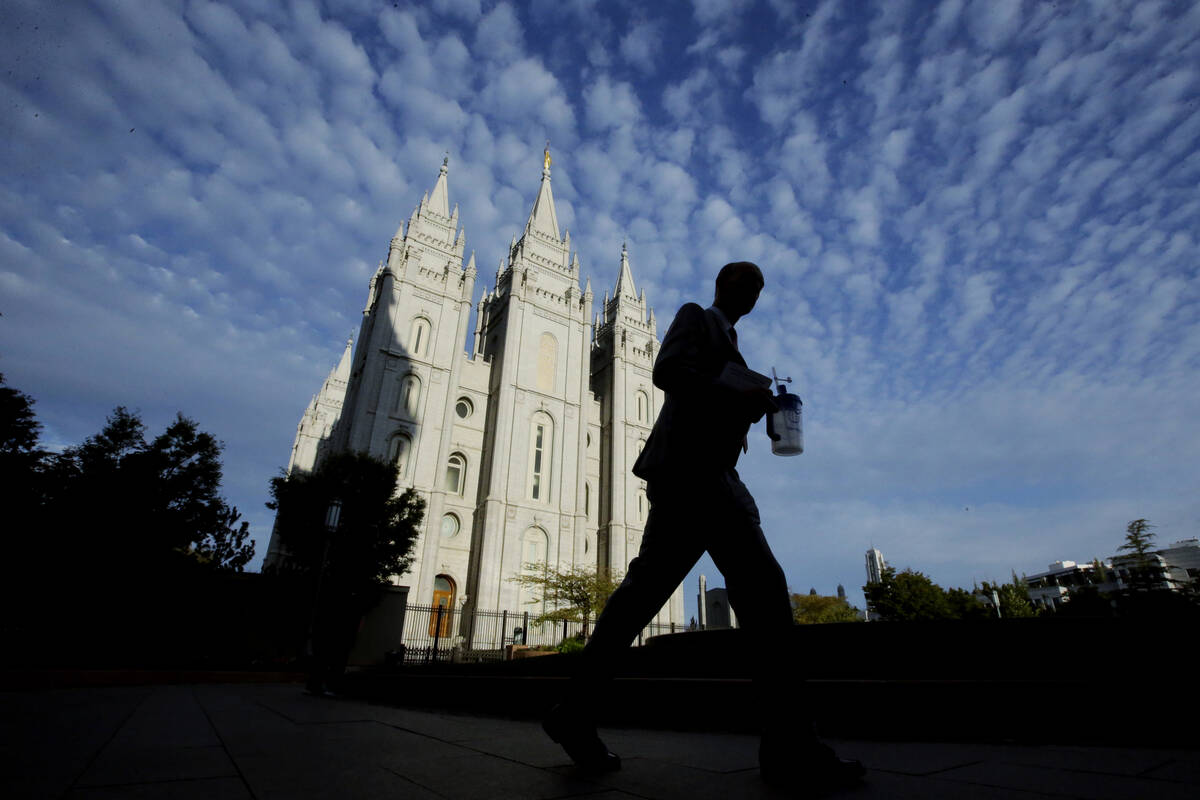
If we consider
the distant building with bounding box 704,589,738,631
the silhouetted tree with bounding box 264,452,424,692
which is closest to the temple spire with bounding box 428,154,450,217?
the silhouetted tree with bounding box 264,452,424,692

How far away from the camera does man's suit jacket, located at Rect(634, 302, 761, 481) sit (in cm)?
251

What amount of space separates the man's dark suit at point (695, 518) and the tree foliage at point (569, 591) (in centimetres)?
2471

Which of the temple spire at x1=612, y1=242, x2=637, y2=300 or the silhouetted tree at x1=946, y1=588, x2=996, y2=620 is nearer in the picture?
the silhouetted tree at x1=946, y1=588, x2=996, y2=620

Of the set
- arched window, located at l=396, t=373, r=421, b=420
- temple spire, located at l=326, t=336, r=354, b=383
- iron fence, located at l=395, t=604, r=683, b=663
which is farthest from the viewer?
temple spire, located at l=326, t=336, r=354, b=383

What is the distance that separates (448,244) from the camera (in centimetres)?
3850

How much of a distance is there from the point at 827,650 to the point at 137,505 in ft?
78.4

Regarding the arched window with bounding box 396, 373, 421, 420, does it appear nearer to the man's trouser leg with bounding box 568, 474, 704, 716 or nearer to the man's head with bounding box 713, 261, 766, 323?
the man's head with bounding box 713, 261, 766, 323

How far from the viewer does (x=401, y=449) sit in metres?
31.4

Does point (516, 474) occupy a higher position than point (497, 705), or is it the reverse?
point (516, 474)

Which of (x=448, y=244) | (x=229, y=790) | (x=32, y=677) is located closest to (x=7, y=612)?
(x=32, y=677)

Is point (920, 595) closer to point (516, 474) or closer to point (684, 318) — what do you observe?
point (516, 474)

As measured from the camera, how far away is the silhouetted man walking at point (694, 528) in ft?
7.54

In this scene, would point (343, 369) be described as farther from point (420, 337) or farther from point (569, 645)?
point (569, 645)

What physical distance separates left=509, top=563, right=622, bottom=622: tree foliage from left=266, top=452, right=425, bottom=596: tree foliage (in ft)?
25.4
